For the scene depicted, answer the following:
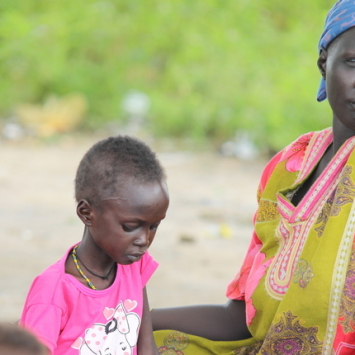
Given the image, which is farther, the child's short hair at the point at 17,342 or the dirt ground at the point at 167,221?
the dirt ground at the point at 167,221

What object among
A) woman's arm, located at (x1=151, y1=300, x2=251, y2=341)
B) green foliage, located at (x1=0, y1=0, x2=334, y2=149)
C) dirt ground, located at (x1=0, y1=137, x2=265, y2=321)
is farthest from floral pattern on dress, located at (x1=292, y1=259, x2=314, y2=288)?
green foliage, located at (x1=0, y1=0, x2=334, y2=149)

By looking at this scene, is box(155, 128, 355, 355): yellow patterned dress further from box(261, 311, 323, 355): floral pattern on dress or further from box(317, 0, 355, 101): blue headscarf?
box(317, 0, 355, 101): blue headscarf

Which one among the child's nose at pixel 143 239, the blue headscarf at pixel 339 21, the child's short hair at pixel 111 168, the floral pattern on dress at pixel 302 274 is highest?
the blue headscarf at pixel 339 21

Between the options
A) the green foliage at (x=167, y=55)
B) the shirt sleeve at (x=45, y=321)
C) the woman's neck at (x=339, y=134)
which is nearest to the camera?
the shirt sleeve at (x=45, y=321)

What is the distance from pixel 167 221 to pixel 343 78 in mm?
4423

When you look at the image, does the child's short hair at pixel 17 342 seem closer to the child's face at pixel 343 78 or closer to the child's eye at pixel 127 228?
the child's eye at pixel 127 228

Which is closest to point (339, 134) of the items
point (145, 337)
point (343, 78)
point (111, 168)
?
point (343, 78)

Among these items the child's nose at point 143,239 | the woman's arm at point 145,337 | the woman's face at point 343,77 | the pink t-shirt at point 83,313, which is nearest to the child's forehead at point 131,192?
the child's nose at point 143,239

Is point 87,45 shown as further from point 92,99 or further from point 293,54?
point 293,54

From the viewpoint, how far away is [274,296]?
6.57 ft

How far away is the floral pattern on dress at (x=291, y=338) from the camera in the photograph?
1.90m

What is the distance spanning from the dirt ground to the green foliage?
0.98 meters

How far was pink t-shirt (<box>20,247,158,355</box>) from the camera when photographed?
1654mm

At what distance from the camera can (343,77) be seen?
6.44 ft
